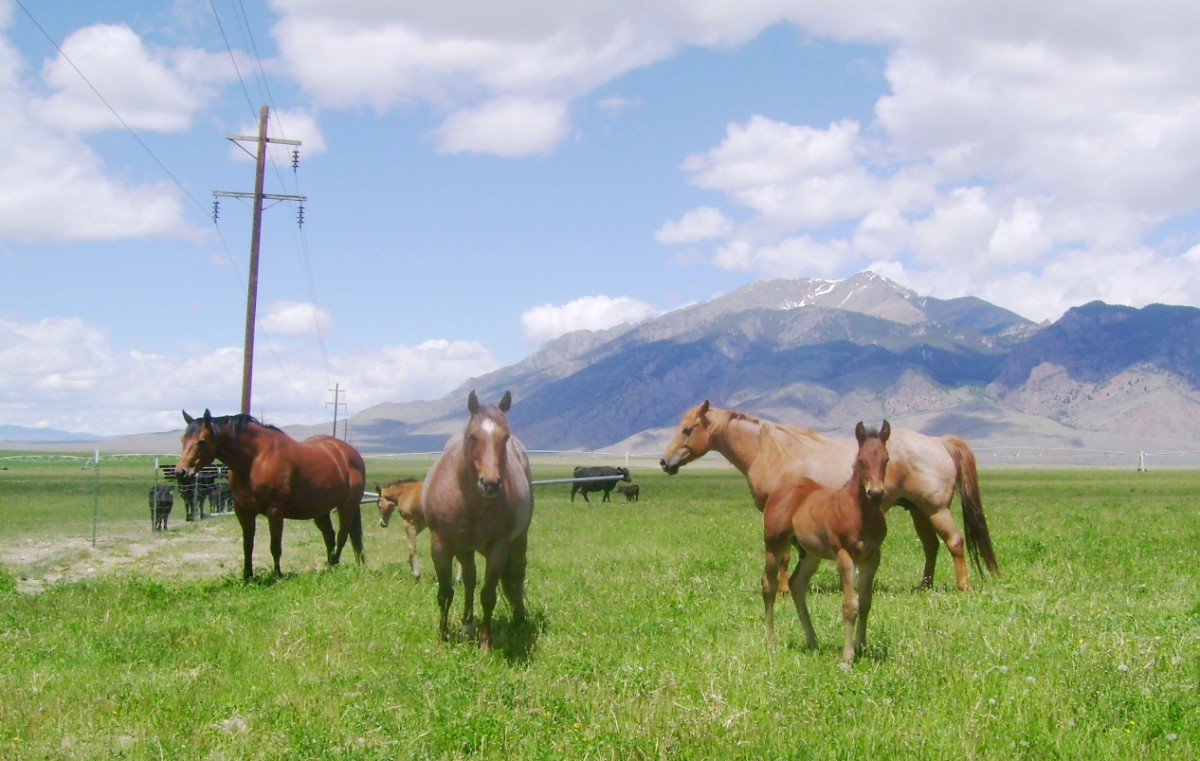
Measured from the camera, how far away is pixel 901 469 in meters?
13.5

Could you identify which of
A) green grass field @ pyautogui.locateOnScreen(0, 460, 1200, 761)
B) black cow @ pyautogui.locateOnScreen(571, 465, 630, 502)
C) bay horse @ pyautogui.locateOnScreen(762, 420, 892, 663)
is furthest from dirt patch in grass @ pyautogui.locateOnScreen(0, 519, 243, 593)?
black cow @ pyautogui.locateOnScreen(571, 465, 630, 502)

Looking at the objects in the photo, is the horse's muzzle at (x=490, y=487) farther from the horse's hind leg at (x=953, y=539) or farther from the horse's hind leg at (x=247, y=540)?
the horse's hind leg at (x=247, y=540)

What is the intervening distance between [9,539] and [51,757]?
19.5 m

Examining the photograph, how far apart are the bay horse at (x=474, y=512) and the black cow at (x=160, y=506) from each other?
64.5 ft

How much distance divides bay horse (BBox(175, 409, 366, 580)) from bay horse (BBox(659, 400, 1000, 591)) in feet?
21.2

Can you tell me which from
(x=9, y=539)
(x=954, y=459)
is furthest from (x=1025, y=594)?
(x=9, y=539)

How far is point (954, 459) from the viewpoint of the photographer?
45.7 ft

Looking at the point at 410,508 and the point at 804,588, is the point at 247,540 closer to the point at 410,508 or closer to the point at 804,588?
the point at 410,508

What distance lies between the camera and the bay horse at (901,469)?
518 inches

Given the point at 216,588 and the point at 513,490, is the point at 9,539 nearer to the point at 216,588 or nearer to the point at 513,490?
the point at 216,588

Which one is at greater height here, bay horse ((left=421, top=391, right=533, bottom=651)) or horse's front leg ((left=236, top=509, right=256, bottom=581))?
bay horse ((left=421, top=391, right=533, bottom=651))

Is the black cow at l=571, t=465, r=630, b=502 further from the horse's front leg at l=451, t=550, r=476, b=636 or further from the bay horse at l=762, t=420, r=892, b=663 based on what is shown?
the bay horse at l=762, t=420, r=892, b=663

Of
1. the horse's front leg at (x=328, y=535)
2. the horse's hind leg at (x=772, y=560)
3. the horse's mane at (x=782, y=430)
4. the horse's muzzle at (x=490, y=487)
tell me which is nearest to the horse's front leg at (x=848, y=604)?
the horse's hind leg at (x=772, y=560)

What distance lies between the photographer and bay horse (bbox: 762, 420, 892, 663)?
8.52m
